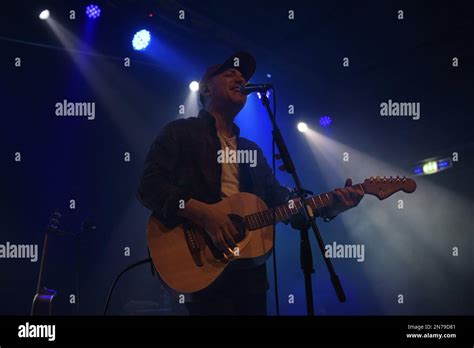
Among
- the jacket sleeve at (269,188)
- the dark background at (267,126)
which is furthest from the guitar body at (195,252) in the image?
the dark background at (267,126)

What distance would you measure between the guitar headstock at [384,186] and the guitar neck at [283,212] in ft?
0.21

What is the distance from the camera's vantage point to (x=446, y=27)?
486 centimetres

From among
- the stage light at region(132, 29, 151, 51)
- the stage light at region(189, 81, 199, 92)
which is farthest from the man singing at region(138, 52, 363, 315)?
the stage light at region(189, 81, 199, 92)

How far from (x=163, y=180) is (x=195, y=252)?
1.55 feet

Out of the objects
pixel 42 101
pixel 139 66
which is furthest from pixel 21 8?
pixel 139 66

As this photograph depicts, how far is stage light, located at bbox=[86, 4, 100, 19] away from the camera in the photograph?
14.4 ft

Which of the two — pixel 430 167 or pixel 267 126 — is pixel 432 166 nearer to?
pixel 430 167

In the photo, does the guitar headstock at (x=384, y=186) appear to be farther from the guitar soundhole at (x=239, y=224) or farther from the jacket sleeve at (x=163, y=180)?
the jacket sleeve at (x=163, y=180)

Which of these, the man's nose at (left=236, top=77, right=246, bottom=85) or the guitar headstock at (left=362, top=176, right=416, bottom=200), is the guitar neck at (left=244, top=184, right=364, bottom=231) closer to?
the guitar headstock at (left=362, top=176, right=416, bottom=200)

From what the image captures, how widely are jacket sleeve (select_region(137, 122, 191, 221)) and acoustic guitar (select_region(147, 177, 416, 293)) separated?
4.3 inches

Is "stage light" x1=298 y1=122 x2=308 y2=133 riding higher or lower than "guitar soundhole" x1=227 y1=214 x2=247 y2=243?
higher

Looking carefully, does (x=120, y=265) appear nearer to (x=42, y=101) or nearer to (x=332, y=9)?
(x=42, y=101)

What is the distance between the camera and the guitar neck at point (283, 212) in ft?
8.38

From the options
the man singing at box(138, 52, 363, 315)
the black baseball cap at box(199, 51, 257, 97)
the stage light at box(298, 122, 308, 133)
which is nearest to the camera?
the man singing at box(138, 52, 363, 315)
